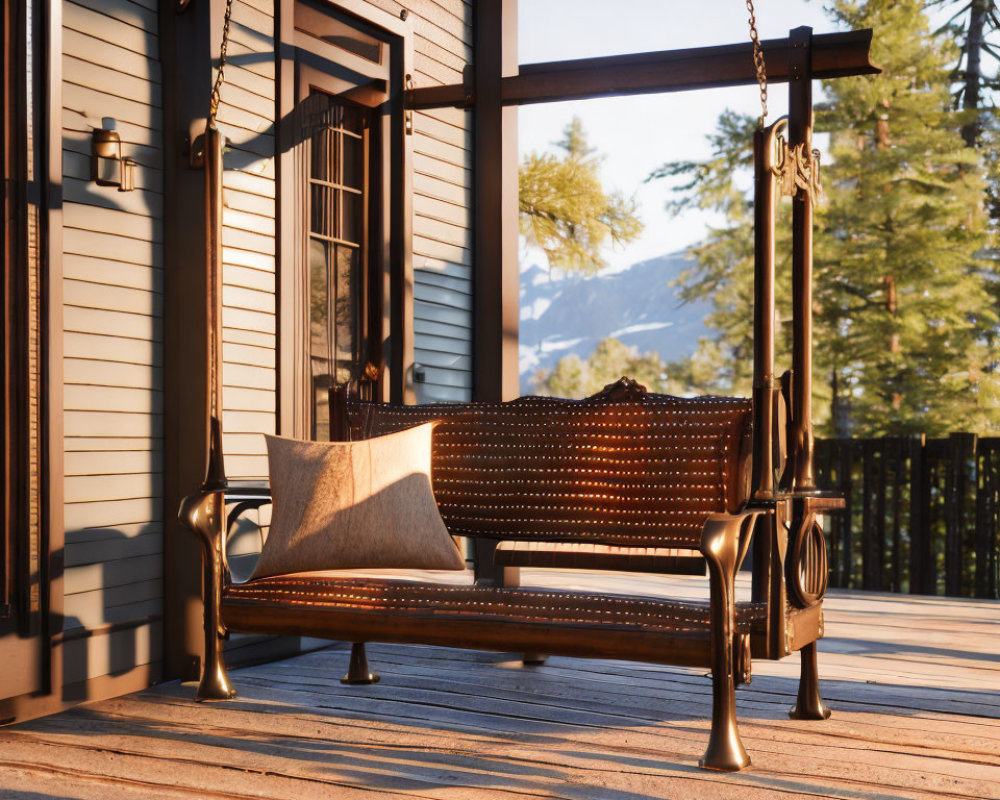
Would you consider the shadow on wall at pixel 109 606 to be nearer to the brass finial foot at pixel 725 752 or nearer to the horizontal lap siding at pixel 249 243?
the horizontal lap siding at pixel 249 243

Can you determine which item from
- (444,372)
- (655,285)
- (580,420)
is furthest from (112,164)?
(655,285)

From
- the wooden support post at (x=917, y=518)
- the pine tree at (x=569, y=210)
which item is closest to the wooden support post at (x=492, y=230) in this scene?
the wooden support post at (x=917, y=518)

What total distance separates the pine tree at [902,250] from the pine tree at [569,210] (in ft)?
10.4

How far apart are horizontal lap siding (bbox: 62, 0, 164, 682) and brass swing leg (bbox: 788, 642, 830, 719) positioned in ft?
6.74

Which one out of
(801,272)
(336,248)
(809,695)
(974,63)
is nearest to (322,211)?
(336,248)

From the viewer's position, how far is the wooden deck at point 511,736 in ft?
8.64

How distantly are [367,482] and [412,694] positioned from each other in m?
0.75

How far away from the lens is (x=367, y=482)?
3.35 meters

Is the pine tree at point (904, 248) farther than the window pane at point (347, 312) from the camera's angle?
Yes

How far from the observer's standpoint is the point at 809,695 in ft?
10.9

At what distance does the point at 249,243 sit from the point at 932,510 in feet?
16.1

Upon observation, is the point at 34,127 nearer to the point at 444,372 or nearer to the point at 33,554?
the point at 33,554

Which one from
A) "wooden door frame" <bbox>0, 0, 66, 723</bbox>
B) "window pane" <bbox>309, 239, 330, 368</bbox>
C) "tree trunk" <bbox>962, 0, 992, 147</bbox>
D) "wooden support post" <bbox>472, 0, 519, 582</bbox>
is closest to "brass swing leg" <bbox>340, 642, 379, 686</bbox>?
"wooden support post" <bbox>472, 0, 519, 582</bbox>

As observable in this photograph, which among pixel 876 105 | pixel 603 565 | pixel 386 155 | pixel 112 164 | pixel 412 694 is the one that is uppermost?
pixel 876 105
